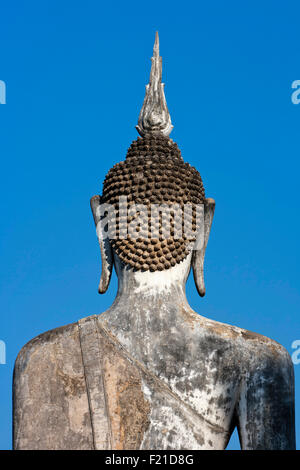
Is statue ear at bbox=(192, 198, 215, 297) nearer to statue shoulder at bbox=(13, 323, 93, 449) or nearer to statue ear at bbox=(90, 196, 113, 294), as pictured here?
statue ear at bbox=(90, 196, 113, 294)

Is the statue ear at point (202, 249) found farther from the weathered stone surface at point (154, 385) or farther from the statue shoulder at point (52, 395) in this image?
the statue shoulder at point (52, 395)

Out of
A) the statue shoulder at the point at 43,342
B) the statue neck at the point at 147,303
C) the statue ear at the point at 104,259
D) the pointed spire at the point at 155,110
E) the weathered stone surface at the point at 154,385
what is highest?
the pointed spire at the point at 155,110

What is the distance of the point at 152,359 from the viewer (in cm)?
945

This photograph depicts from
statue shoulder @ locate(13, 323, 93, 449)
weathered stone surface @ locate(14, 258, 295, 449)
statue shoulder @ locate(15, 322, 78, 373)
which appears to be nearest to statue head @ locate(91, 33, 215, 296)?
weathered stone surface @ locate(14, 258, 295, 449)

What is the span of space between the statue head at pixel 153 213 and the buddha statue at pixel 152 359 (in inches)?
0.5

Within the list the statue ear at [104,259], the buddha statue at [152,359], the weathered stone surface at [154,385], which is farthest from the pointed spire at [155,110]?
the weathered stone surface at [154,385]

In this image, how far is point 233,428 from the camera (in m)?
9.30

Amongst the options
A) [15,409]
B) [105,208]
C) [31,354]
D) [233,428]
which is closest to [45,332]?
[31,354]

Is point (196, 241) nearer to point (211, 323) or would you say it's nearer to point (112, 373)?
point (211, 323)

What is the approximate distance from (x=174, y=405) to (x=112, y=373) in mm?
765

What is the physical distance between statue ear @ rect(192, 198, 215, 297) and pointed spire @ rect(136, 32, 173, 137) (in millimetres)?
1090

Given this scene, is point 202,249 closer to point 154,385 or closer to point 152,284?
point 152,284

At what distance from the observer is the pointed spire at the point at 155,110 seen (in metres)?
10.7

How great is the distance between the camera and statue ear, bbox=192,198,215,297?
34.2 feet
